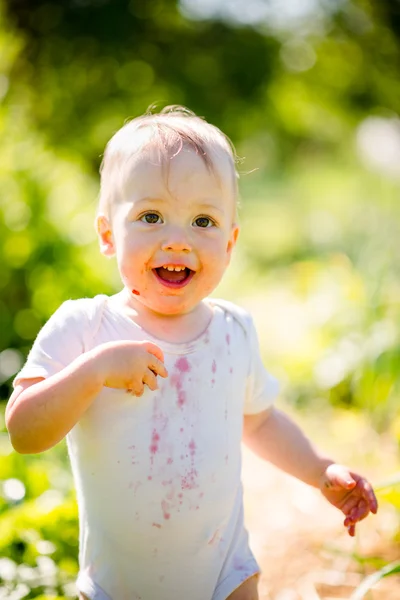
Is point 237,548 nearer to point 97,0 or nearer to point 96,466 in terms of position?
point 96,466

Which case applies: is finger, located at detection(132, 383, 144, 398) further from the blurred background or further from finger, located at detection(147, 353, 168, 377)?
the blurred background

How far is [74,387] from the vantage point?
1493 mm

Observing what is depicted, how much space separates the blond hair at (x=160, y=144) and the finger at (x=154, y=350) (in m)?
0.39

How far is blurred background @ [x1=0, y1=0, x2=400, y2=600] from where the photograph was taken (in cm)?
301

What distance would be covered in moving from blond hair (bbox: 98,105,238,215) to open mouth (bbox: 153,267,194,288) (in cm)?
20

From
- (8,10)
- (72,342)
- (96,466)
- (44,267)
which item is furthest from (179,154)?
(8,10)

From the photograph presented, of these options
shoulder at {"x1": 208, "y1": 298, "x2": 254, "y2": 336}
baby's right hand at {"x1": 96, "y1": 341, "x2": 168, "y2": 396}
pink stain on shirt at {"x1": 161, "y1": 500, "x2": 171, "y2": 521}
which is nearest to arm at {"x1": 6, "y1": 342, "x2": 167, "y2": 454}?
baby's right hand at {"x1": 96, "y1": 341, "x2": 168, "y2": 396}

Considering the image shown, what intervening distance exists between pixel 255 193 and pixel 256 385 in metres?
19.7

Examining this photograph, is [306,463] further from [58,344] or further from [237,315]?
[58,344]

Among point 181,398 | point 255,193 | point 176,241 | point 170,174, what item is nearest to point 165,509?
point 181,398

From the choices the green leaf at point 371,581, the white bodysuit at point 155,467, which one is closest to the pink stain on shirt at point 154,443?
the white bodysuit at point 155,467

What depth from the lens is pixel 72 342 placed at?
5.41 ft

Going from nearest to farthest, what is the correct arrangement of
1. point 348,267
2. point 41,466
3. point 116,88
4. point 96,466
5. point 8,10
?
point 96,466 → point 41,466 → point 348,267 → point 8,10 → point 116,88

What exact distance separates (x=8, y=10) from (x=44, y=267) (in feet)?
34.8
